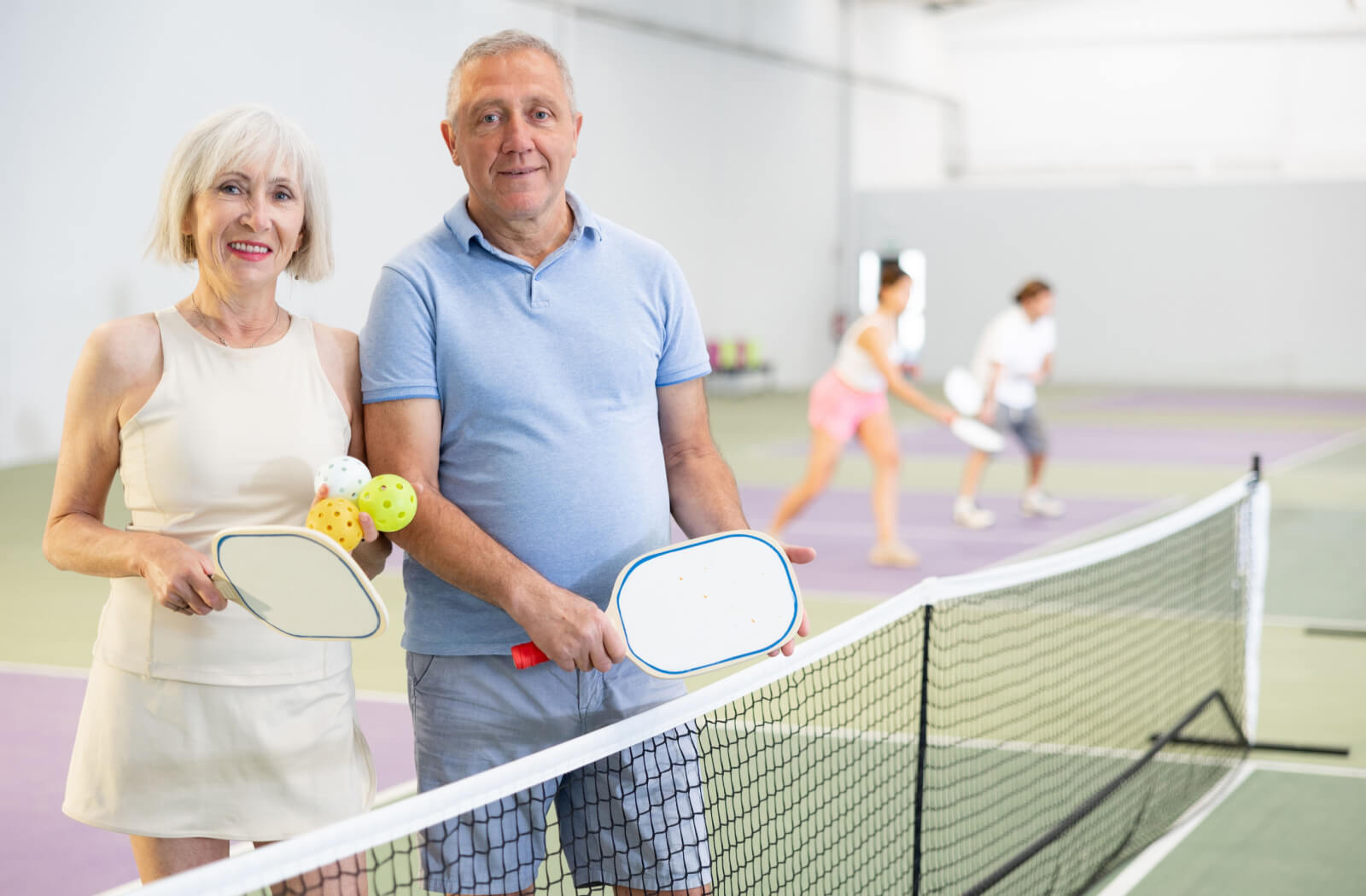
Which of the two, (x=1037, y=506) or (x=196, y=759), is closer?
(x=196, y=759)

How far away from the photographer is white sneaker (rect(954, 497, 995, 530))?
33.1 ft

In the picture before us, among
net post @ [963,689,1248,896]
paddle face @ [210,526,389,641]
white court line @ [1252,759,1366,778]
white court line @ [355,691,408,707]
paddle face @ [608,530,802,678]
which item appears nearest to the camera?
paddle face @ [210,526,389,641]

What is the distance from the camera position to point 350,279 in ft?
51.7

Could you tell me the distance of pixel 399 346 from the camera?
2211 mm

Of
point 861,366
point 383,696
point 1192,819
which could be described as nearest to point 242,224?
point 1192,819

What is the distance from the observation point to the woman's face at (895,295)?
8.87 metres

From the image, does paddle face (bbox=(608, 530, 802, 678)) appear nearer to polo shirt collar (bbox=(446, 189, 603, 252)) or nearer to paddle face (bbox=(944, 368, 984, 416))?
polo shirt collar (bbox=(446, 189, 603, 252))

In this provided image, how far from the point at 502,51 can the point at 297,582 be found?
2.82 ft

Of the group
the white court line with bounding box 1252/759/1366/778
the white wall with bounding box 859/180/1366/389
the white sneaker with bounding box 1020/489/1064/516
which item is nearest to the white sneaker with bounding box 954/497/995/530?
the white sneaker with bounding box 1020/489/1064/516

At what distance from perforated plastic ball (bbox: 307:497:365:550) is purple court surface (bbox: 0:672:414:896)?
7.32 feet

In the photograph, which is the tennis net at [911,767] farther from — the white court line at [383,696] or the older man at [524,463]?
the white court line at [383,696]

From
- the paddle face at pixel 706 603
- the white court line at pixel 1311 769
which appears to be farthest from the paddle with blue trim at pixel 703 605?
the white court line at pixel 1311 769

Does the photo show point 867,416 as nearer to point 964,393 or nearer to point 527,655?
point 964,393

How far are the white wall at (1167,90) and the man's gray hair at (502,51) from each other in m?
23.6
